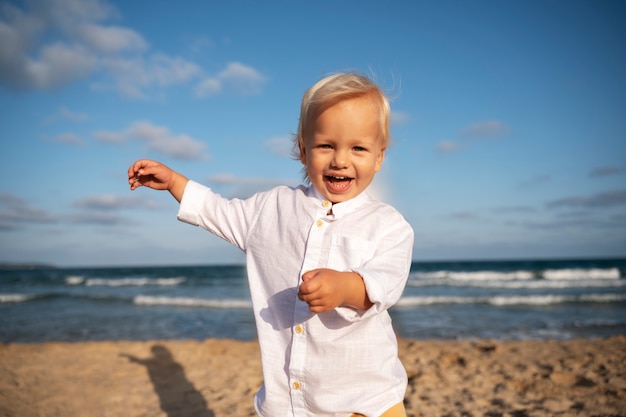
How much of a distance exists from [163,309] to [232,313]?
2.45 m

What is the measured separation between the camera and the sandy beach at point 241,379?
4.09 m

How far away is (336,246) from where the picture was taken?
163cm

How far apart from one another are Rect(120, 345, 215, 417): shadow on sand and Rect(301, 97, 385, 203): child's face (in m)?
3.24

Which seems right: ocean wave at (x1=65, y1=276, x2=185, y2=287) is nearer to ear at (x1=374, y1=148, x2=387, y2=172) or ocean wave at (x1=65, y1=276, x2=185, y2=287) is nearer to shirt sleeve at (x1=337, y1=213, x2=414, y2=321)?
ear at (x1=374, y1=148, x2=387, y2=172)

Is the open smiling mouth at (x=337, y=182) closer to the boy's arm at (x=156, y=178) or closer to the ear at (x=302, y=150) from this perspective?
the ear at (x=302, y=150)

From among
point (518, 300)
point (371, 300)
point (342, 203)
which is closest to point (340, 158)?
point (342, 203)

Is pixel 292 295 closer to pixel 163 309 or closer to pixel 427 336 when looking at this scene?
pixel 427 336

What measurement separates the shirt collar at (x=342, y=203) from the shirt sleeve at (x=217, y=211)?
27 cm

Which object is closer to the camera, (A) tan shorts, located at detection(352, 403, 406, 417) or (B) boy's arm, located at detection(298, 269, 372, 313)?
(B) boy's arm, located at detection(298, 269, 372, 313)

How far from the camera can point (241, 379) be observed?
5109 mm

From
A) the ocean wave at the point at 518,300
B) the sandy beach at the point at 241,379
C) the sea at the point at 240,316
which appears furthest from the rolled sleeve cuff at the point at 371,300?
the ocean wave at the point at 518,300

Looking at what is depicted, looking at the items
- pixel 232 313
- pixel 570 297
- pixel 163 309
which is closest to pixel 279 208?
pixel 232 313

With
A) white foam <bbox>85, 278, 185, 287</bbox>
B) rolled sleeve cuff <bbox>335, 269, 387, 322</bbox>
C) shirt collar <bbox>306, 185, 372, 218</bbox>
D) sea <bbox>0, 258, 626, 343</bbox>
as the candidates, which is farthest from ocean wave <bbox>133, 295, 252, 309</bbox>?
rolled sleeve cuff <bbox>335, 269, 387, 322</bbox>

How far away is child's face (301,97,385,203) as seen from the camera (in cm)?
164
